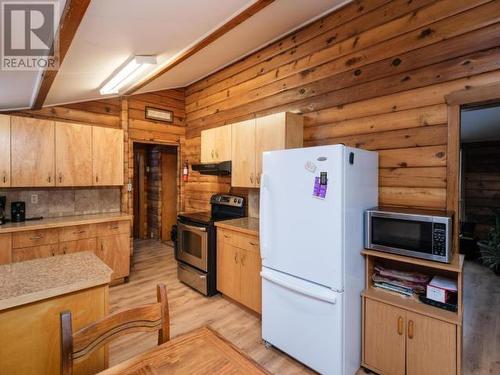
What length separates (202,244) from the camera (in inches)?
130

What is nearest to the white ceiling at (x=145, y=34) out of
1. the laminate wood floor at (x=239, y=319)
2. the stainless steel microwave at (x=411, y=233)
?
the stainless steel microwave at (x=411, y=233)

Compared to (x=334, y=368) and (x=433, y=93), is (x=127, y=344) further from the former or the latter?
(x=433, y=93)

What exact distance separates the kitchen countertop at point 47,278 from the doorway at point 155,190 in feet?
13.1

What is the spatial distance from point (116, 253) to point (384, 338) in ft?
10.7

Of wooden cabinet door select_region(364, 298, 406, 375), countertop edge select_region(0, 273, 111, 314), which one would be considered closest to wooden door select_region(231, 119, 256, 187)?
wooden cabinet door select_region(364, 298, 406, 375)

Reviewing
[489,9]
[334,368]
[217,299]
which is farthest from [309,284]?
[489,9]

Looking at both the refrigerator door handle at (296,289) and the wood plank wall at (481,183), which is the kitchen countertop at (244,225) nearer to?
the refrigerator door handle at (296,289)

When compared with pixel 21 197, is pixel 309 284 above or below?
below

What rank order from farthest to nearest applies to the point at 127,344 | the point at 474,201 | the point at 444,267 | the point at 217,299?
the point at 474,201 < the point at 217,299 < the point at 127,344 < the point at 444,267

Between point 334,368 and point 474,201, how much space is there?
5243mm

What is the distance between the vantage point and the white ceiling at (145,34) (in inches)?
74.4

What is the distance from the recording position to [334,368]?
1.89 meters

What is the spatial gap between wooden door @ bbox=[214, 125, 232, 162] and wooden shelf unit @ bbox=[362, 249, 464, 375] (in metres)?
2.10

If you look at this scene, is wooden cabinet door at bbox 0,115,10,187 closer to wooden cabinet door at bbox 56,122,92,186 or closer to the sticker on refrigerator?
wooden cabinet door at bbox 56,122,92,186
